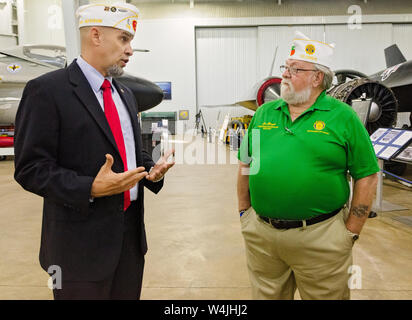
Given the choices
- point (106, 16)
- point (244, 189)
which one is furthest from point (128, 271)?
point (106, 16)

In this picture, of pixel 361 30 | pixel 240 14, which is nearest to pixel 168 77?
pixel 240 14

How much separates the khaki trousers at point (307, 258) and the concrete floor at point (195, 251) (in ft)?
2.53

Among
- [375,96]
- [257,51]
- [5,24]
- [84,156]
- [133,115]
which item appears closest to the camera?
[84,156]

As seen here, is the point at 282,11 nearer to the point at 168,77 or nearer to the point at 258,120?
the point at 168,77

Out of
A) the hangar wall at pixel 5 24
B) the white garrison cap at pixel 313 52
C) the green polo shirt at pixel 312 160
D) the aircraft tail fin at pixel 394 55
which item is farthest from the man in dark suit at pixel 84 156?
the hangar wall at pixel 5 24

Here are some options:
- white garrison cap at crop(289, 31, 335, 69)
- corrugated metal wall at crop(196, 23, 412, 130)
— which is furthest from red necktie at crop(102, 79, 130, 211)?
corrugated metal wall at crop(196, 23, 412, 130)

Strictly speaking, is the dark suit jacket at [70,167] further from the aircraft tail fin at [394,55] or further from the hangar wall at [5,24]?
the hangar wall at [5,24]

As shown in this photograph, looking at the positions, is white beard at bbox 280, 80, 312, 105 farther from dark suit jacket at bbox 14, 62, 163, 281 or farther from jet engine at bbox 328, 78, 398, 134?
jet engine at bbox 328, 78, 398, 134

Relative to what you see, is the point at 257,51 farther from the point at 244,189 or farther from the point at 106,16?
the point at 106,16

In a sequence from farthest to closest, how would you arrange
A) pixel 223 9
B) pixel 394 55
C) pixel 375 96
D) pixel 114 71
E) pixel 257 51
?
pixel 257 51
pixel 223 9
pixel 394 55
pixel 375 96
pixel 114 71

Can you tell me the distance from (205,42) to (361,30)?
29.4ft

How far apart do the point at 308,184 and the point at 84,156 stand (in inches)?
39.4

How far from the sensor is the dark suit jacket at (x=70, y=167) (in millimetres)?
1125

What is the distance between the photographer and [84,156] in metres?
1.22
